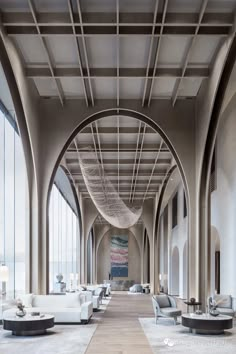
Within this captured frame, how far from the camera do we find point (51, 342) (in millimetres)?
10461

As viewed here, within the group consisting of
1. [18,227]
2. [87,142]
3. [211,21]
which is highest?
[211,21]

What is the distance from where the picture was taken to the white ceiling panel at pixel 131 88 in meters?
14.2

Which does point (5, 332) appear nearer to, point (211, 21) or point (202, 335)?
point (202, 335)

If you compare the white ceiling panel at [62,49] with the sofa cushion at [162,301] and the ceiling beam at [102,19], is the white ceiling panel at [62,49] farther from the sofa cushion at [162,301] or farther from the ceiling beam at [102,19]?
the sofa cushion at [162,301]

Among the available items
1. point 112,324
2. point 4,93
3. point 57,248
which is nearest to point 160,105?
point 4,93

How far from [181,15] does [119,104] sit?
17.3 feet

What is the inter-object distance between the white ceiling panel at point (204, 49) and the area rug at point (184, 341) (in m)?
6.08

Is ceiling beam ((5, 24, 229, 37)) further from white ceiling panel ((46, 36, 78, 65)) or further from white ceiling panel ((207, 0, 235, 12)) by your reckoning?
white ceiling panel ((46, 36, 78, 65))

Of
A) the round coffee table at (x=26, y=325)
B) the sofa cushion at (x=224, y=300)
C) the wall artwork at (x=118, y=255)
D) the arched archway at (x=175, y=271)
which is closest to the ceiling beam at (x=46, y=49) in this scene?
the round coffee table at (x=26, y=325)

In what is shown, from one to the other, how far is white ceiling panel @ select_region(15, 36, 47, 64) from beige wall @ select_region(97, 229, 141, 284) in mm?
35364

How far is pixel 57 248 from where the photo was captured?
24984 millimetres

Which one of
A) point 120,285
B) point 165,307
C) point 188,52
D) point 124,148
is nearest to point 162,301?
point 165,307

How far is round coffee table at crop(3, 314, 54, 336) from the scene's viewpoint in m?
11.0

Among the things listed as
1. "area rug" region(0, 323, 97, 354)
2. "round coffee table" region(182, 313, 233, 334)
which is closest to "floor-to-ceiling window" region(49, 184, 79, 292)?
"area rug" region(0, 323, 97, 354)
